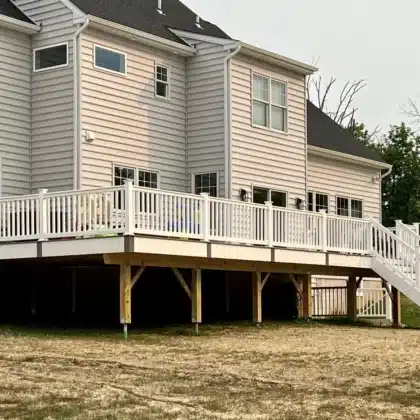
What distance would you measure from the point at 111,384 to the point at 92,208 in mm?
6681

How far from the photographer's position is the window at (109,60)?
67.5 ft

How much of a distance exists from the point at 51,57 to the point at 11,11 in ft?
5.00

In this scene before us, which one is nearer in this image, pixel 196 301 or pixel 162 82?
pixel 196 301

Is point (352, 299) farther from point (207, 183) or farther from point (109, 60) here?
point (109, 60)

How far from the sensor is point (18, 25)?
802 inches

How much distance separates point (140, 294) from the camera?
21.8 m

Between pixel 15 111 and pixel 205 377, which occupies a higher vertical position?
pixel 15 111

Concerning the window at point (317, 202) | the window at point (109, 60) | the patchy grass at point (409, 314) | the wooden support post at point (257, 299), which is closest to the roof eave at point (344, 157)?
the window at point (317, 202)

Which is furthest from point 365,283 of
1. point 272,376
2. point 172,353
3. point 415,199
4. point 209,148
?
point 272,376

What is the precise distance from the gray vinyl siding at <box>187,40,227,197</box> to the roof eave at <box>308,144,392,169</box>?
16.6ft

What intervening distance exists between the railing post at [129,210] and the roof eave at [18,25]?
587cm

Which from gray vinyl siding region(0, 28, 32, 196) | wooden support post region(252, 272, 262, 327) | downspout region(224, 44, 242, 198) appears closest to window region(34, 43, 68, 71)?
gray vinyl siding region(0, 28, 32, 196)

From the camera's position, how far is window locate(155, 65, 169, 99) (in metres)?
22.4

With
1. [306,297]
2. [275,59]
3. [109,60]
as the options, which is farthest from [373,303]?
[109,60]
